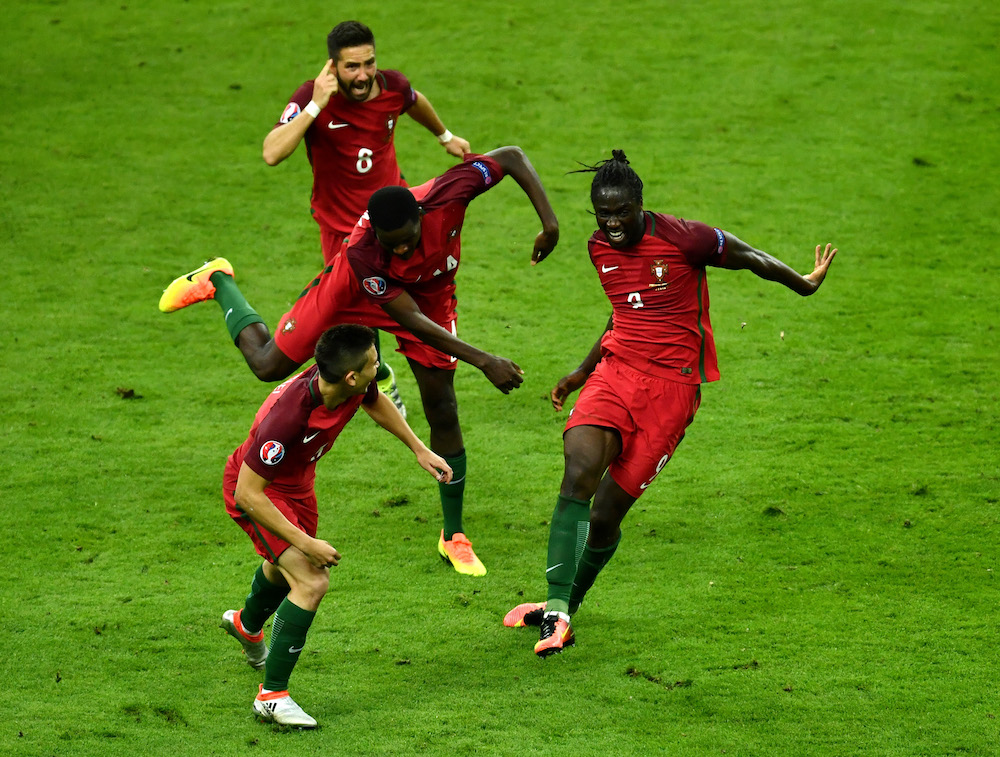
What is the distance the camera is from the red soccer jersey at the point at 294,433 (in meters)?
4.73

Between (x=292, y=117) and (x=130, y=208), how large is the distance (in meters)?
4.31

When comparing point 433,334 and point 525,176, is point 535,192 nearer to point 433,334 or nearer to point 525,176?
point 525,176

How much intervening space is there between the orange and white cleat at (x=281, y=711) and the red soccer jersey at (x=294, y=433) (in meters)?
0.88

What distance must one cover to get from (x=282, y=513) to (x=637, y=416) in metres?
1.68

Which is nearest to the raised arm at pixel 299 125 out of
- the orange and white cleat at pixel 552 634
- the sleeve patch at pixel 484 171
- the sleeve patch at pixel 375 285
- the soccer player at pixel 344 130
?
the soccer player at pixel 344 130

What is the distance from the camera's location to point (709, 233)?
17.7 feet

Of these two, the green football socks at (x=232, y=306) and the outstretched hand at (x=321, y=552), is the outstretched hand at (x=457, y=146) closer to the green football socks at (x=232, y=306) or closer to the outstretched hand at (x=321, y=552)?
the green football socks at (x=232, y=306)

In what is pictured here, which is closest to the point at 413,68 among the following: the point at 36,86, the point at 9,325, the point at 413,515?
the point at 36,86

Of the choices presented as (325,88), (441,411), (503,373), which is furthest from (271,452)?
(325,88)

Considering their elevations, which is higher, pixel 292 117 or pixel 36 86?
pixel 292 117

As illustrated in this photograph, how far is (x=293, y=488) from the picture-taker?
505cm

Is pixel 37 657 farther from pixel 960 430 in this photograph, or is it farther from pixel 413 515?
pixel 960 430

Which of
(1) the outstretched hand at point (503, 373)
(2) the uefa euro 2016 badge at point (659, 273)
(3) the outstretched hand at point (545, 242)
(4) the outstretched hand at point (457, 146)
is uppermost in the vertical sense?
(2) the uefa euro 2016 badge at point (659, 273)

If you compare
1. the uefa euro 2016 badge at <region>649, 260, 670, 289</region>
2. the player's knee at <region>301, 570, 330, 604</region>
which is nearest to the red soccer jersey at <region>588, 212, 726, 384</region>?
the uefa euro 2016 badge at <region>649, 260, 670, 289</region>
